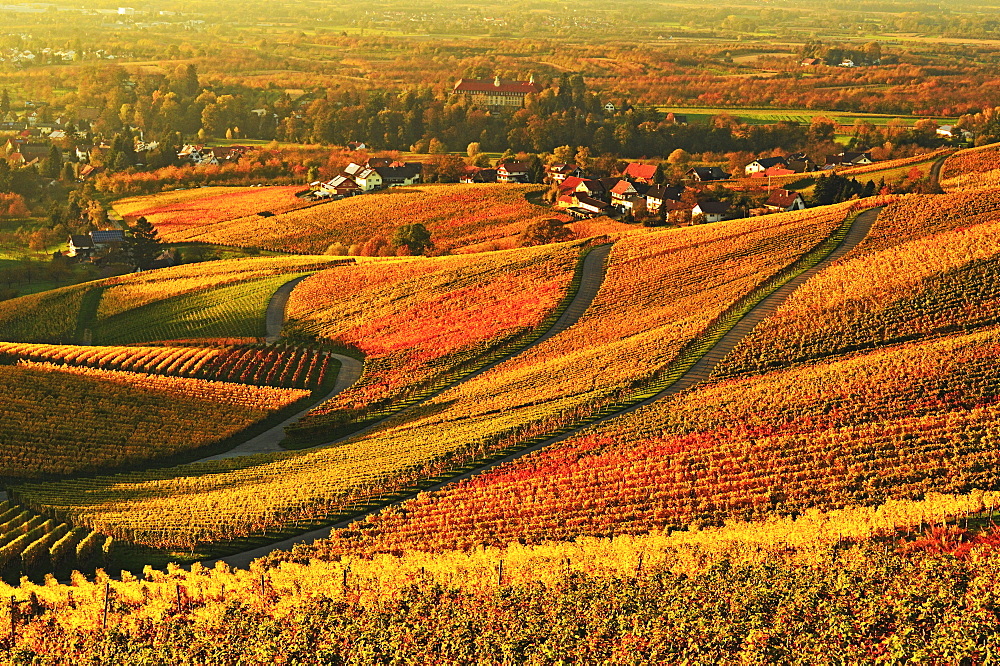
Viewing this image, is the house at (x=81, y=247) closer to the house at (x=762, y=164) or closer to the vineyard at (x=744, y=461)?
the vineyard at (x=744, y=461)

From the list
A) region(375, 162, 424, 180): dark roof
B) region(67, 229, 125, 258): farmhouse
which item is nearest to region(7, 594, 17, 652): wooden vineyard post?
region(67, 229, 125, 258): farmhouse

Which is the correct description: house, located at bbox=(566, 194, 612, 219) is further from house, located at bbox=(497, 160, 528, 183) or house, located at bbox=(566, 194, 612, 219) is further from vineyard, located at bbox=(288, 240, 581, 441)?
vineyard, located at bbox=(288, 240, 581, 441)

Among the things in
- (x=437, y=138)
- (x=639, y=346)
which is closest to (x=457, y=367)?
(x=639, y=346)

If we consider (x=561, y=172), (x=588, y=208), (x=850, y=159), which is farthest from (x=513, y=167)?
(x=850, y=159)

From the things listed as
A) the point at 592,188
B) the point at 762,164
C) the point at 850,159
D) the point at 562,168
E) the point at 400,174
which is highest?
the point at 850,159

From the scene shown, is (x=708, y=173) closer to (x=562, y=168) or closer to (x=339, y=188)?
(x=562, y=168)

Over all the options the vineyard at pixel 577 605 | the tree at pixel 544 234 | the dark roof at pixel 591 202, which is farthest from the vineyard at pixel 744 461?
the dark roof at pixel 591 202
